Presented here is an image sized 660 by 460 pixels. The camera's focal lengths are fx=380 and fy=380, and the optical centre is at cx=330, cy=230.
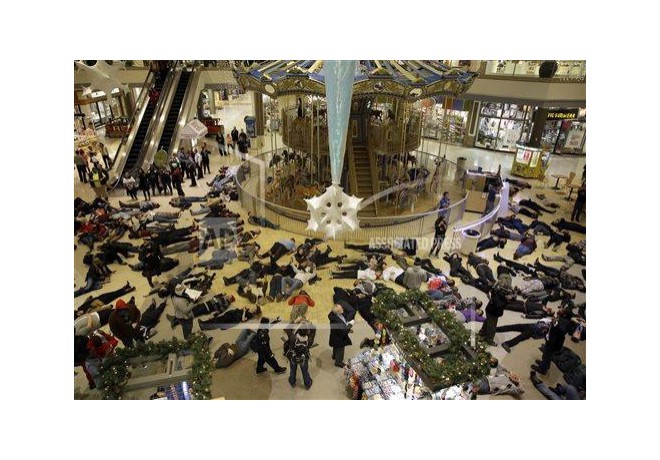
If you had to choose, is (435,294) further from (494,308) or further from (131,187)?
(131,187)

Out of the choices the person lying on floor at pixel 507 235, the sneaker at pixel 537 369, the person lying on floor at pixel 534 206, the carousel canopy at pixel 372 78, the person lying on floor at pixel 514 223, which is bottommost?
the sneaker at pixel 537 369

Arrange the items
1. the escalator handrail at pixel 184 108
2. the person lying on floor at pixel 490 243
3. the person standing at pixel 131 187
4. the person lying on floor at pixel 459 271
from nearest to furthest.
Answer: the person lying on floor at pixel 459 271 < the person lying on floor at pixel 490 243 < the person standing at pixel 131 187 < the escalator handrail at pixel 184 108

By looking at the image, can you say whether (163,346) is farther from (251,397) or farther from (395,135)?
(395,135)

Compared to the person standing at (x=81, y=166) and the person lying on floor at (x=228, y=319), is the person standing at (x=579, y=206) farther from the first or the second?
the person standing at (x=81, y=166)

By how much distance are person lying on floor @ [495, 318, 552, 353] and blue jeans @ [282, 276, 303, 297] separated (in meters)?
3.46

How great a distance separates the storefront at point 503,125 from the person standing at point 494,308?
42.6 ft

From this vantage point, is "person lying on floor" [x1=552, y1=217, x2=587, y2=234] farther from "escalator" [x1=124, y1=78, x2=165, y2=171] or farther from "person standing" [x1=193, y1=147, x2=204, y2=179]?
"escalator" [x1=124, y1=78, x2=165, y2=171]

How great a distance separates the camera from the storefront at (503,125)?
1675cm

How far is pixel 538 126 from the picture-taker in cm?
1563

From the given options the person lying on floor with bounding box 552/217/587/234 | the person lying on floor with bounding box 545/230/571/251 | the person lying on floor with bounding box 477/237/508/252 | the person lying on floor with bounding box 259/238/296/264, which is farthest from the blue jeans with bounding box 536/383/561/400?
the person lying on floor with bounding box 552/217/587/234

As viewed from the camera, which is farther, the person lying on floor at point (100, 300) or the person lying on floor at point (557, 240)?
the person lying on floor at point (557, 240)

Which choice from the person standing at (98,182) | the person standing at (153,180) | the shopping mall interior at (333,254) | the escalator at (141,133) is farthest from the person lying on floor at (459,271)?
the escalator at (141,133)

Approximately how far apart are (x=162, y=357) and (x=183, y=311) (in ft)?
3.68

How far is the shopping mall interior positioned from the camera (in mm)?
4922
